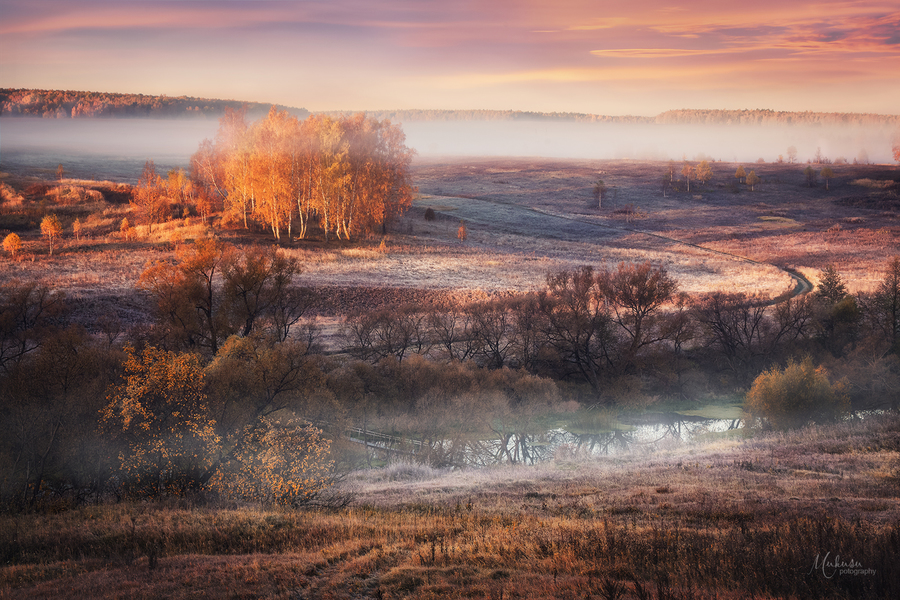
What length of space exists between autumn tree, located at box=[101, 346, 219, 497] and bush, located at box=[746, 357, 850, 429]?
32.8 metres

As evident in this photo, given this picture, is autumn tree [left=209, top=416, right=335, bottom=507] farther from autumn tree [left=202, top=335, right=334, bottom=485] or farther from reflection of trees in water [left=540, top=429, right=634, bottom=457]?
reflection of trees in water [left=540, top=429, right=634, bottom=457]

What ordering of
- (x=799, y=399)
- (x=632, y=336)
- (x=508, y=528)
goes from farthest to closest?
(x=632, y=336)
(x=799, y=399)
(x=508, y=528)

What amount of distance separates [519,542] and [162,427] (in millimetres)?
18942

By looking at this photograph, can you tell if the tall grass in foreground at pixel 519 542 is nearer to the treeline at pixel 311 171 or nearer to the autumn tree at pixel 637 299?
the autumn tree at pixel 637 299

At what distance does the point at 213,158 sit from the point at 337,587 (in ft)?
304

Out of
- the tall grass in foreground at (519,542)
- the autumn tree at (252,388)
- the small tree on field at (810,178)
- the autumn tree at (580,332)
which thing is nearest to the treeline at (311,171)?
the autumn tree at (580,332)

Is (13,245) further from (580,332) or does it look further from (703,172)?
(703,172)

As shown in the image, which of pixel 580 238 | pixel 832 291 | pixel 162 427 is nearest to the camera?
pixel 162 427

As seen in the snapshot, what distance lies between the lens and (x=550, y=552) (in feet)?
41.7

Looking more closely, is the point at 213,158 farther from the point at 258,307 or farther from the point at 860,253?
the point at 860,253

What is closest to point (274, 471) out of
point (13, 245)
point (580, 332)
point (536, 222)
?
point (580, 332)

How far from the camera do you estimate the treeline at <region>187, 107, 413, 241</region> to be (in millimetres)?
72000

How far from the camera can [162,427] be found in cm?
2589

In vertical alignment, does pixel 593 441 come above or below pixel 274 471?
below
